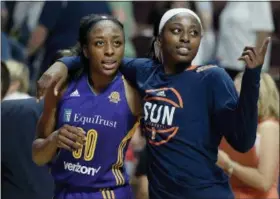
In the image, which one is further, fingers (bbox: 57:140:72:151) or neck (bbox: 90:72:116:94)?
neck (bbox: 90:72:116:94)

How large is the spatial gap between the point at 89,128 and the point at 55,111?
23 cm

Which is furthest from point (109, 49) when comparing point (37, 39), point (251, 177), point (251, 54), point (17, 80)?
point (37, 39)

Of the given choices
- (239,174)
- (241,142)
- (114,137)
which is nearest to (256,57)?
(241,142)

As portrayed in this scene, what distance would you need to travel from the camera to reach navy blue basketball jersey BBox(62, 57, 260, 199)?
3766 millimetres

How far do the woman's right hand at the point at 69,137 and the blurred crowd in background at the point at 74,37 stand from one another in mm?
1101

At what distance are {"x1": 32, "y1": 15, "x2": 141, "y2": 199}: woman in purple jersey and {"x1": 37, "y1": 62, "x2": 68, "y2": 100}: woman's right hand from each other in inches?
1.7

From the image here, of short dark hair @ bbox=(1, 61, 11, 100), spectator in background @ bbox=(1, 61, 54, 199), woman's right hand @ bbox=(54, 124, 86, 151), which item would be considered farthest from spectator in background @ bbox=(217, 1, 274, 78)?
woman's right hand @ bbox=(54, 124, 86, 151)

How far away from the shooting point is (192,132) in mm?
3783

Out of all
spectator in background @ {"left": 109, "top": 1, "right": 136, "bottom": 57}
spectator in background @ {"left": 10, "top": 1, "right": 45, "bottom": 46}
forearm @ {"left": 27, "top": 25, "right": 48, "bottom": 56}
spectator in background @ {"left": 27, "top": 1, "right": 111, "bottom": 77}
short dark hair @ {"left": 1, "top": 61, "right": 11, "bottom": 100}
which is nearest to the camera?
short dark hair @ {"left": 1, "top": 61, "right": 11, "bottom": 100}

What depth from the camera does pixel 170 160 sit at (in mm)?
3803

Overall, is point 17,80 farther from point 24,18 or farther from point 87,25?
point 24,18

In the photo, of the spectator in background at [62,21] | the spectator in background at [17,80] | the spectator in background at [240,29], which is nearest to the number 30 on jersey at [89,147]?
the spectator in background at [17,80]

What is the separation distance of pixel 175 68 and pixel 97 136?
0.48m

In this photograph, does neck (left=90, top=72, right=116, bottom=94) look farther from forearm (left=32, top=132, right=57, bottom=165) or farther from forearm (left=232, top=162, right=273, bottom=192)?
forearm (left=232, top=162, right=273, bottom=192)
